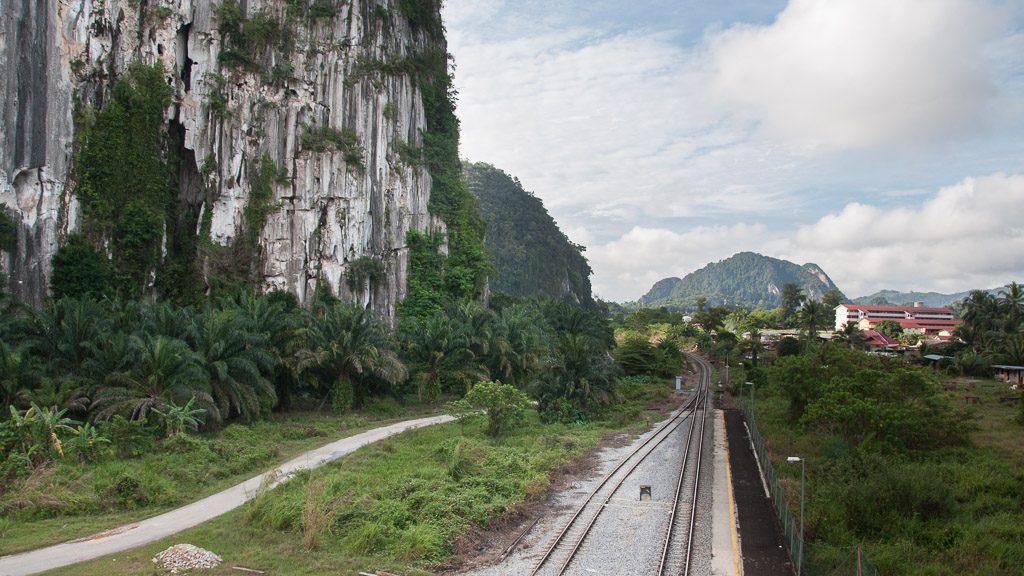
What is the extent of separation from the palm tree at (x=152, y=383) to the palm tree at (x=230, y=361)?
79 centimetres

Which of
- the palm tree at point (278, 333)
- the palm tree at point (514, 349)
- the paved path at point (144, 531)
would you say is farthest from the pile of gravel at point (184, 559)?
the palm tree at point (514, 349)

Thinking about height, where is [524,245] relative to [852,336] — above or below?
above

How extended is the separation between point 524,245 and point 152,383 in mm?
92335

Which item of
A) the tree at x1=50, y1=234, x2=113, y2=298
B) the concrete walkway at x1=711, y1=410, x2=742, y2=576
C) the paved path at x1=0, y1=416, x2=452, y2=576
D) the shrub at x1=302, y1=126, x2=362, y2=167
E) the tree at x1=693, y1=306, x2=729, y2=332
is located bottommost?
the concrete walkway at x1=711, y1=410, x2=742, y2=576

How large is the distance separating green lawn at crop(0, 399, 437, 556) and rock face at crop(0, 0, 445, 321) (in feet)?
57.9

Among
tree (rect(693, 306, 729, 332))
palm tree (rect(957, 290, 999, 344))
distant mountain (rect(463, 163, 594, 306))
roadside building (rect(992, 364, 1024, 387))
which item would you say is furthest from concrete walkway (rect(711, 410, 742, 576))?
distant mountain (rect(463, 163, 594, 306))

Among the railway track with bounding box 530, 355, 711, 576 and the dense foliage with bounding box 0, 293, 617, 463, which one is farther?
the dense foliage with bounding box 0, 293, 617, 463

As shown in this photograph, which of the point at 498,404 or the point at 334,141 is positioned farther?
the point at 334,141

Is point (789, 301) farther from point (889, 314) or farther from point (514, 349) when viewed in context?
point (514, 349)

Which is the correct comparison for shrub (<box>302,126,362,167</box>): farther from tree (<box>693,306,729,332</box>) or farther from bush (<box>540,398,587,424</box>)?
tree (<box>693,306,729,332</box>)

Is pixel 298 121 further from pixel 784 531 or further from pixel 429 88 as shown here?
pixel 784 531

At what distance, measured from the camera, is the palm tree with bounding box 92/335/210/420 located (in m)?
24.1

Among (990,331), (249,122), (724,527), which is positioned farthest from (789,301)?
(724,527)

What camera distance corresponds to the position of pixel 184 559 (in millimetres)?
13508
